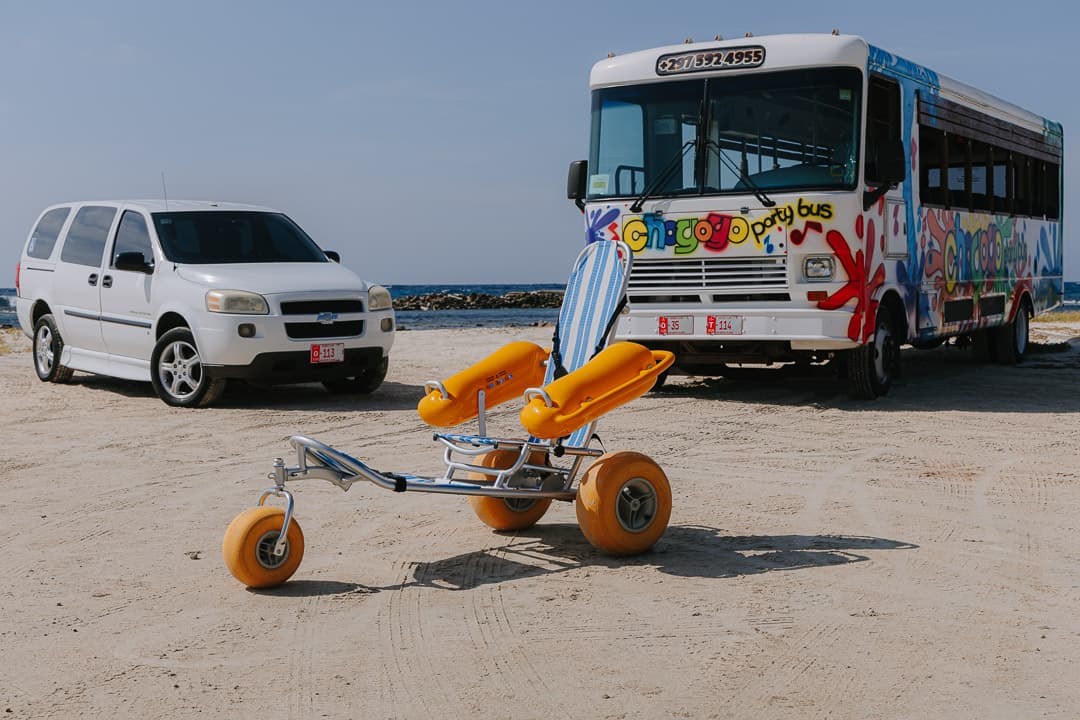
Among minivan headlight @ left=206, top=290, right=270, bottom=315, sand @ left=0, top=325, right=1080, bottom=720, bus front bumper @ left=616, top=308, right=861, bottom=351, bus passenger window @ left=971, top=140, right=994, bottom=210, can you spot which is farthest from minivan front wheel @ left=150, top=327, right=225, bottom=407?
bus passenger window @ left=971, top=140, right=994, bottom=210

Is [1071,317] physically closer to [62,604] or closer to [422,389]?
[422,389]

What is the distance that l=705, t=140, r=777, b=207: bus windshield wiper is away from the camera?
1151 cm

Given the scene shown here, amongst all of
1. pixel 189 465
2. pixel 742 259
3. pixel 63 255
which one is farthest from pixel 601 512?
pixel 63 255

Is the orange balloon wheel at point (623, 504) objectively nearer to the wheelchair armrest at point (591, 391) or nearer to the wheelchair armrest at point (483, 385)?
the wheelchair armrest at point (591, 391)

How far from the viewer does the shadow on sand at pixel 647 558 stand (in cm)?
549

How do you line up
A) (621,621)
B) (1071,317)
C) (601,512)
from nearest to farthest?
1. (621,621)
2. (601,512)
3. (1071,317)

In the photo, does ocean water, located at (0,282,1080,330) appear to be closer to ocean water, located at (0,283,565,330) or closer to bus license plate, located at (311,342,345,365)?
ocean water, located at (0,283,565,330)

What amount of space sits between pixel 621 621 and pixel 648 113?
8.06 metres

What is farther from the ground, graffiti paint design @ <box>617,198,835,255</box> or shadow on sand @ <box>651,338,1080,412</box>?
graffiti paint design @ <box>617,198,835,255</box>

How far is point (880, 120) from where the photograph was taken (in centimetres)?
1182

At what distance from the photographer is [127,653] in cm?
452

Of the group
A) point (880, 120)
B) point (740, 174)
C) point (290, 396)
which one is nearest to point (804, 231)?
point (740, 174)

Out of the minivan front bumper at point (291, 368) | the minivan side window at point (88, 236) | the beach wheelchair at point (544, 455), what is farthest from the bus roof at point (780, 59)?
the beach wheelchair at point (544, 455)

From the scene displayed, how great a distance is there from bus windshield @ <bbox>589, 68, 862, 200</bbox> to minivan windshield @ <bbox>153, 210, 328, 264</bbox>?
306 centimetres
